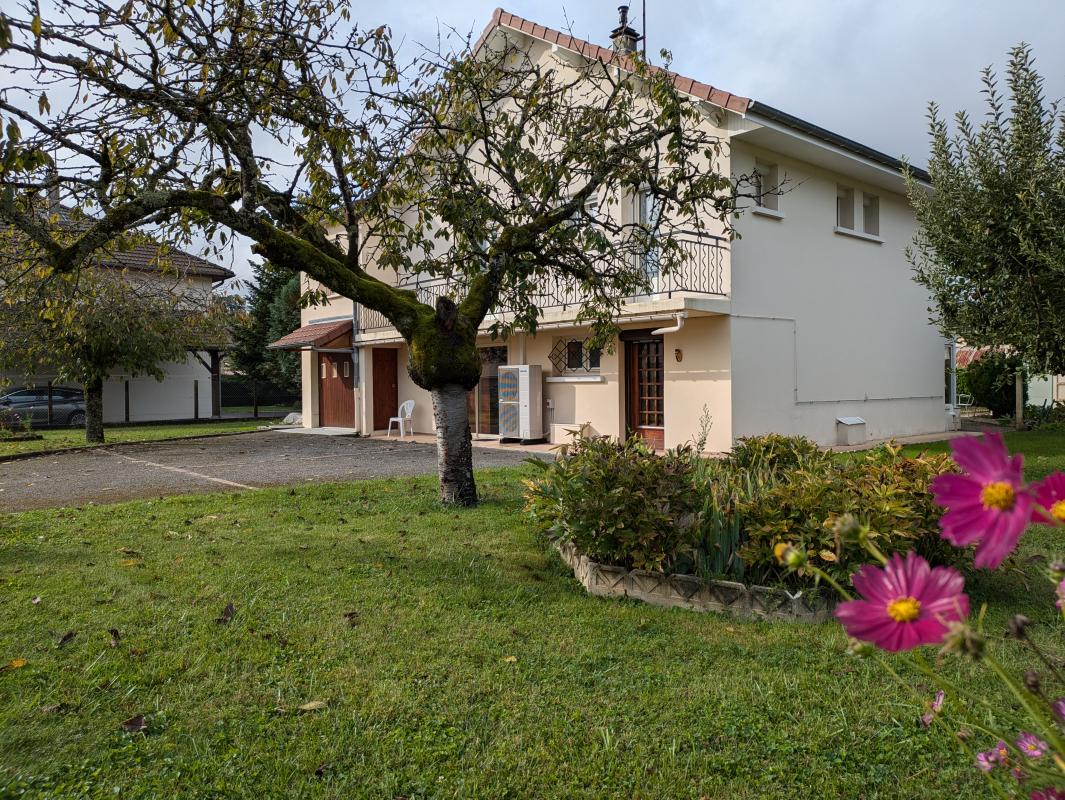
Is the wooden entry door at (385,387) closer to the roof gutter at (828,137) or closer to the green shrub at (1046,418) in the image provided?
the roof gutter at (828,137)

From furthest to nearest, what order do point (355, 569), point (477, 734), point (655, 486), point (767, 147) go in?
1. point (767, 147)
2. point (355, 569)
3. point (655, 486)
4. point (477, 734)

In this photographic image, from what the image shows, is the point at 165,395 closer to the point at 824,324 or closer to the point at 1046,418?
the point at 824,324

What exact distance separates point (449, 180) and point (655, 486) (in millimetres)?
5042

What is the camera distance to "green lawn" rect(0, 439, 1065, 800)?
8.46 ft

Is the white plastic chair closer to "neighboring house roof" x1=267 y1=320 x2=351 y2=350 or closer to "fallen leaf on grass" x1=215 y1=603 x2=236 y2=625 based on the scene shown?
"neighboring house roof" x1=267 y1=320 x2=351 y2=350

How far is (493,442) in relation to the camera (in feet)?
55.1

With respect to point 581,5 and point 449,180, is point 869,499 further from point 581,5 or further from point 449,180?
point 581,5

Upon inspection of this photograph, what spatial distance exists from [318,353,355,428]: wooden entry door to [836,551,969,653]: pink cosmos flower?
20.8 m

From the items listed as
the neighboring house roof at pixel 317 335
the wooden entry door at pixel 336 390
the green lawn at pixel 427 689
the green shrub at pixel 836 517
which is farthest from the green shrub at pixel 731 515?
the wooden entry door at pixel 336 390

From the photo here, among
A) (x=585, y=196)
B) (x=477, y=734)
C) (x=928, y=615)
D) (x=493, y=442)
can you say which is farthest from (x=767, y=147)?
(x=928, y=615)

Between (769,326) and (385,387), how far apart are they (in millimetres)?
11057

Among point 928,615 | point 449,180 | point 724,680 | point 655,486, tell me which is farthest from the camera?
point 449,180

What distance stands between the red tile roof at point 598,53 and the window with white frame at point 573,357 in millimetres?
5313

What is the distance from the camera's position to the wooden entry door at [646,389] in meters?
14.4
